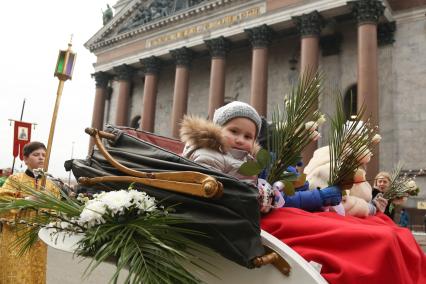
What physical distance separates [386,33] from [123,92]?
15619mm

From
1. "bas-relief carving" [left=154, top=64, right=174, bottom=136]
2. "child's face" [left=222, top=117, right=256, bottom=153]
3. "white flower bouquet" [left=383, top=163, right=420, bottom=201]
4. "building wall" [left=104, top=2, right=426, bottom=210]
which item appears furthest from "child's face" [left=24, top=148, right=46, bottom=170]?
"bas-relief carving" [left=154, top=64, right=174, bottom=136]

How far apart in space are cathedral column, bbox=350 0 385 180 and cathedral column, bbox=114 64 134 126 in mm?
14815

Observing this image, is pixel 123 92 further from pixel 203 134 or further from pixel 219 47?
pixel 203 134

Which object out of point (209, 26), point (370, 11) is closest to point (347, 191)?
point (370, 11)

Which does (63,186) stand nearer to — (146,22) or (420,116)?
(420,116)

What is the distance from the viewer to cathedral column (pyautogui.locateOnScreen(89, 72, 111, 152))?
26.5m

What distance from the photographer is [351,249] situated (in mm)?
1798

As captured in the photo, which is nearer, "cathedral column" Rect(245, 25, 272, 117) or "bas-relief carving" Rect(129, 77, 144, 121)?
"cathedral column" Rect(245, 25, 272, 117)

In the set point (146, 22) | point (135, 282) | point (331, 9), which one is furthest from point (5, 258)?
point (146, 22)

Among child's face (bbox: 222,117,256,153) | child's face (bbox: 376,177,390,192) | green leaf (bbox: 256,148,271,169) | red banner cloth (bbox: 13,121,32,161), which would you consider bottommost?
green leaf (bbox: 256,148,271,169)

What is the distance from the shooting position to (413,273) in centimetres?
193

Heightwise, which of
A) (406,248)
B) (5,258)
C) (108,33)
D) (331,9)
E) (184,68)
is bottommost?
(5,258)

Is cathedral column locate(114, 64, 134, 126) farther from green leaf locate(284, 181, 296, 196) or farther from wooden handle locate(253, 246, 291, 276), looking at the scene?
wooden handle locate(253, 246, 291, 276)

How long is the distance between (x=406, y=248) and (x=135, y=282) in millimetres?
1298
